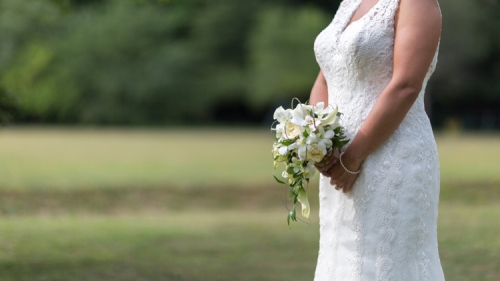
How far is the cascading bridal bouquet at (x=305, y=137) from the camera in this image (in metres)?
2.89

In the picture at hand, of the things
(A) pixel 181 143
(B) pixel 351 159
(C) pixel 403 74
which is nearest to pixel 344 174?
(B) pixel 351 159

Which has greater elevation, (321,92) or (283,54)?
(321,92)

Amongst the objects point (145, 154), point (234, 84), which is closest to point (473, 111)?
point (234, 84)

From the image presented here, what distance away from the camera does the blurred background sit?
8.18 metres

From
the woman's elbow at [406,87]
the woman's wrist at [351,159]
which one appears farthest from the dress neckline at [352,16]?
the woman's wrist at [351,159]

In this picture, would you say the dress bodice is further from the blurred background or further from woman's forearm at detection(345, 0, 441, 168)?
the blurred background

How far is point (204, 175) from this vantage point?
18312 millimetres

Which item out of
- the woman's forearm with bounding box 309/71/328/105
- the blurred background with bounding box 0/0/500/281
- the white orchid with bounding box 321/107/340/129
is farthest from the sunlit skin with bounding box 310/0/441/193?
the blurred background with bounding box 0/0/500/281

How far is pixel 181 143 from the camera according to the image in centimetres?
3219

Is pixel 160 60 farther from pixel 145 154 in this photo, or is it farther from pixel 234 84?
pixel 145 154

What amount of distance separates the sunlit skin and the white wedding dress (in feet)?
0.22

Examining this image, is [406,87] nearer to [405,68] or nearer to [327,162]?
[405,68]

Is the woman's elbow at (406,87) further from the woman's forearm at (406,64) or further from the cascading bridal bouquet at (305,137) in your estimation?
the cascading bridal bouquet at (305,137)

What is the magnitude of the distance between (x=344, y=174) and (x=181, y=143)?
29.4 metres
